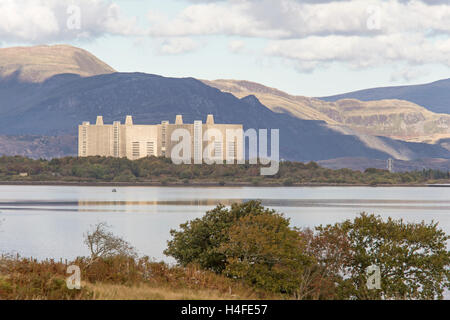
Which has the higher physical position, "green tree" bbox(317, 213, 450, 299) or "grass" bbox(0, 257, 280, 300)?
"grass" bbox(0, 257, 280, 300)

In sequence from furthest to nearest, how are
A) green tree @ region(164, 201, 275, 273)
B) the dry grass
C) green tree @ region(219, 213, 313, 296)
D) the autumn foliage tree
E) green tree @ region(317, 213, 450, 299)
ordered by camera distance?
green tree @ region(317, 213, 450, 299), green tree @ region(164, 201, 275, 273), the autumn foliage tree, green tree @ region(219, 213, 313, 296), the dry grass

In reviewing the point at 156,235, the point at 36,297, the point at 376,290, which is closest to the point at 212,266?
the point at 376,290

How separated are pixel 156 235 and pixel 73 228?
1579cm

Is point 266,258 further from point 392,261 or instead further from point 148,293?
point 148,293

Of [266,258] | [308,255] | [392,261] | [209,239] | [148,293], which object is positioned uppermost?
[148,293]

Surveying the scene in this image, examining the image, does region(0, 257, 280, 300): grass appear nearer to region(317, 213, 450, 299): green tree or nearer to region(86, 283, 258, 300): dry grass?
region(86, 283, 258, 300): dry grass

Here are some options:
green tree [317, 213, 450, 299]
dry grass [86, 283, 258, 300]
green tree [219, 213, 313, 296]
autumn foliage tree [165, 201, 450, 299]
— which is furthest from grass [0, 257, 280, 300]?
green tree [317, 213, 450, 299]

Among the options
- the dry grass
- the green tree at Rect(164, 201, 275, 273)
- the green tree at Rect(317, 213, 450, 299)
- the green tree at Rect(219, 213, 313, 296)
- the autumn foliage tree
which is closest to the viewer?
the dry grass

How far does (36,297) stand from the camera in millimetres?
20094

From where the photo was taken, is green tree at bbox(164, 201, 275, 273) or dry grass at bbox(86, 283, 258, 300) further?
green tree at bbox(164, 201, 275, 273)

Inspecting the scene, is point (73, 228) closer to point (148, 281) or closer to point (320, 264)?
point (320, 264)

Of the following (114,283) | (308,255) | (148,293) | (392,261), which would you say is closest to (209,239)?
(308,255)

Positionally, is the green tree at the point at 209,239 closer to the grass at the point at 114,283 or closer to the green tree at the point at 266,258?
the green tree at the point at 266,258

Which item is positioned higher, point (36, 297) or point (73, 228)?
point (36, 297)
